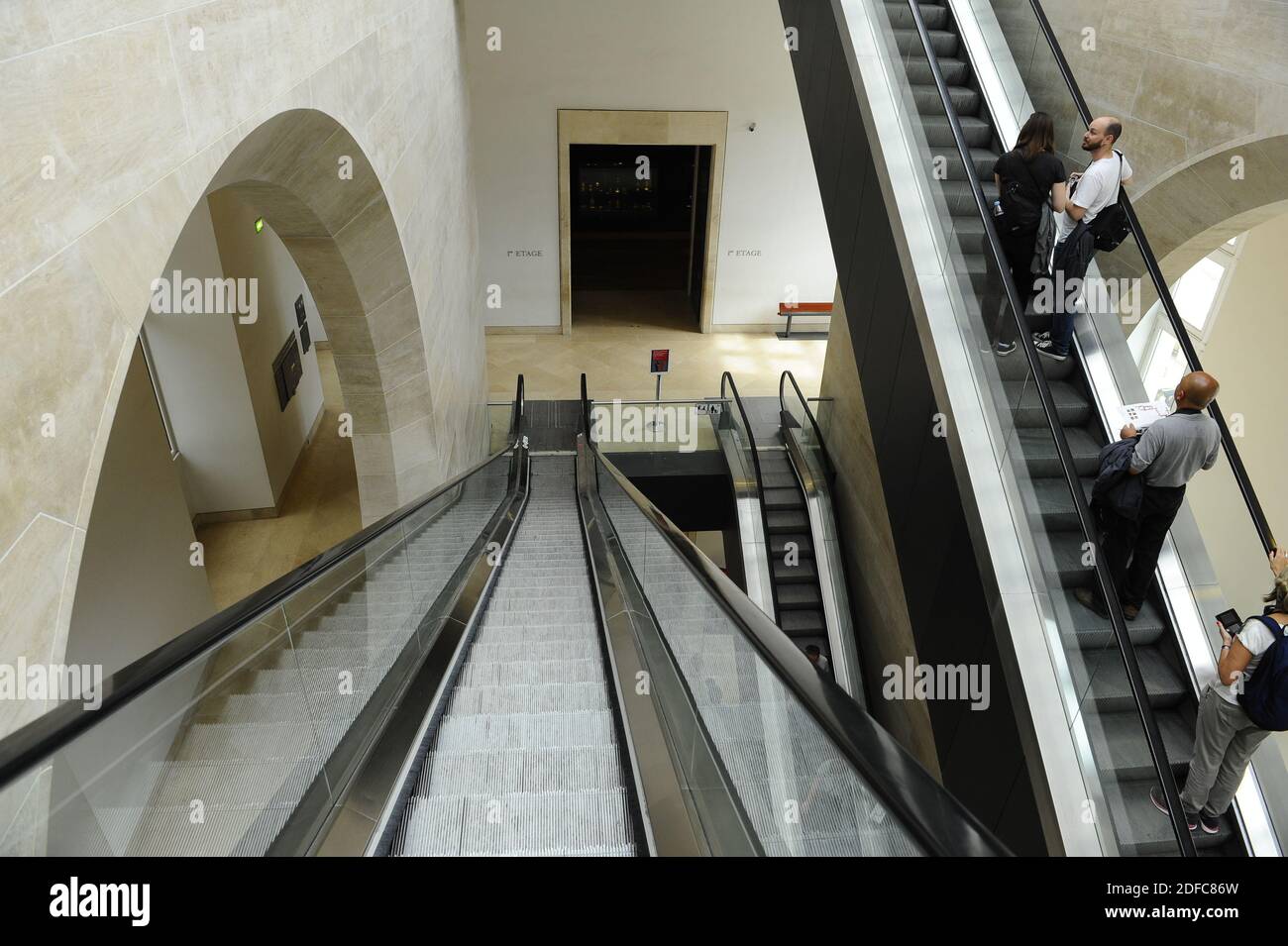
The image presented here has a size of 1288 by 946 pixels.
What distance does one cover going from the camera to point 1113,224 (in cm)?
542

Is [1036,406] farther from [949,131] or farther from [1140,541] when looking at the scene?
[949,131]

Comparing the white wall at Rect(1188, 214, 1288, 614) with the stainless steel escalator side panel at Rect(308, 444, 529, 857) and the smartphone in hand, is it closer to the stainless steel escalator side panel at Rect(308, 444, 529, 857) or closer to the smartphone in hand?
the smartphone in hand

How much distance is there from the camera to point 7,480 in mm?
1973

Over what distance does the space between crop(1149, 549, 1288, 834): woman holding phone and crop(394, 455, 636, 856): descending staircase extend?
119 inches

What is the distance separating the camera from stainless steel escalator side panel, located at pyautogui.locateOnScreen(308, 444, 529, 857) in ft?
7.77

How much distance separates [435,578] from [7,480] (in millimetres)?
2715

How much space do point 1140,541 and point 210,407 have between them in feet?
34.2

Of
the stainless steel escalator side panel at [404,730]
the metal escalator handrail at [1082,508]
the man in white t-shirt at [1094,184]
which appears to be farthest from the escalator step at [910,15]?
the stainless steel escalator side panel at [404,730]

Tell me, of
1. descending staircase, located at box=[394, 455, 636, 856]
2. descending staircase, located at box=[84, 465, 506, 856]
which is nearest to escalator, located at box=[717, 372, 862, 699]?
descending staircase, located at box=[394, 455, 636, 856]

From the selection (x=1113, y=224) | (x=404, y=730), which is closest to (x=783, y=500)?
(x=1113, y=224)

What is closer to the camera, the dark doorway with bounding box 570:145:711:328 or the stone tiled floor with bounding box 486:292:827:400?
the stone tiled floor with bounding box 486:292:827:400

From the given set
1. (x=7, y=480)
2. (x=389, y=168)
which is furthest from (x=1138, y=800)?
(x=389, y=168)
